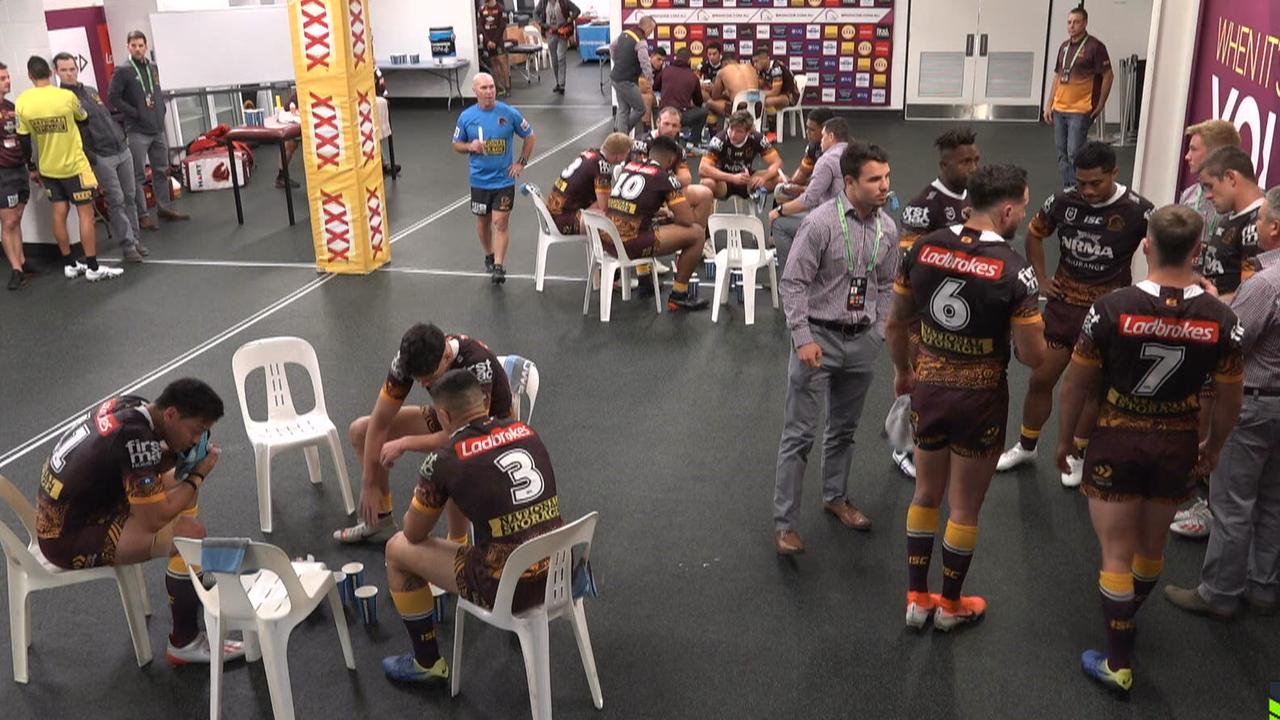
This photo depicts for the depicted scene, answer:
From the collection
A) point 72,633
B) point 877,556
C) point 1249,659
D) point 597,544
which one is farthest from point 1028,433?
point 72,633

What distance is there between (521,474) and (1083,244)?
275cm

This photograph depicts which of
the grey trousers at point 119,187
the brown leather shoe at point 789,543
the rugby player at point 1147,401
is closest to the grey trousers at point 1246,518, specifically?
the rugby player at point 1147,401

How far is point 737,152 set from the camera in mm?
8266

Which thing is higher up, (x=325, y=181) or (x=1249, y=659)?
(x=325, y=181)

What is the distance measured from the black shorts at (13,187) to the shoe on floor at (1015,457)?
767 centimetres

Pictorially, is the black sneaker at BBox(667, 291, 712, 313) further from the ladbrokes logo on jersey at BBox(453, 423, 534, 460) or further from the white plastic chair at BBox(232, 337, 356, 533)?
the ladbrokes logo on jersey at BBox(453, 423, 534, 460)

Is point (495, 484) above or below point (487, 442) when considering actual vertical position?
below

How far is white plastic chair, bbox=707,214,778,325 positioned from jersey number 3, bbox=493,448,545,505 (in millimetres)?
4135

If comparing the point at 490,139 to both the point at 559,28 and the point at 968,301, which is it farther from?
the point at 559,28

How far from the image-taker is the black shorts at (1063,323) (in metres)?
4.86

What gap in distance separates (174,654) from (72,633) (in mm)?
556

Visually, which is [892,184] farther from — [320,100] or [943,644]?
[943,644]

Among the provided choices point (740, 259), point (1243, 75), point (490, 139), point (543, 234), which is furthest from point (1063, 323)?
point (490, 139)

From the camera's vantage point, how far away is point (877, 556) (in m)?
4.64
